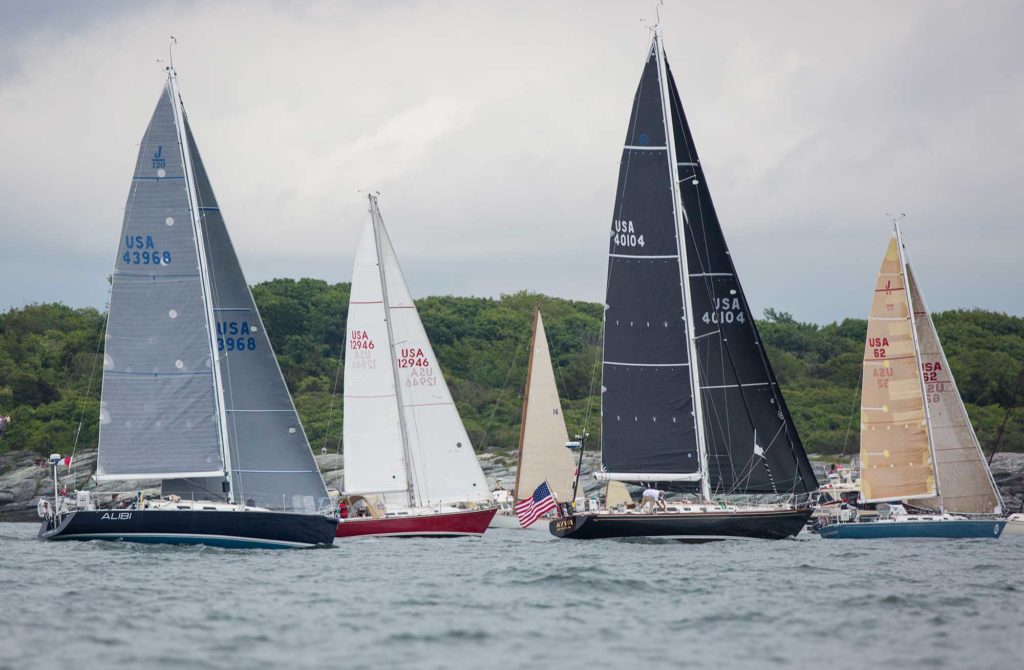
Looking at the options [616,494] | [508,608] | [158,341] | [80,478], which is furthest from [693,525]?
[80,478]

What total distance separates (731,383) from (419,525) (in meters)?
10.5

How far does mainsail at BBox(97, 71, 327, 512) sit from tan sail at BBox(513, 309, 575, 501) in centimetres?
1978

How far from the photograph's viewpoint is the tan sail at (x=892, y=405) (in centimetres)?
4331

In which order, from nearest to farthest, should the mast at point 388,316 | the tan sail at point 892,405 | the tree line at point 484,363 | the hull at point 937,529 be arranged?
1. the hull at point 937,529
2. the tan sail at point 892,405
3. the mast at point 388,316
4. the tree line at point 484,363

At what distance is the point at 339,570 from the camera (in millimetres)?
29453

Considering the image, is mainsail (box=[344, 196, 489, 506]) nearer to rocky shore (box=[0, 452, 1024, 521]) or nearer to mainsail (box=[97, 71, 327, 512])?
mainsail (box=[97, 71, 327, 512])

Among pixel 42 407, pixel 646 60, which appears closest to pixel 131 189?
pixel 646 60

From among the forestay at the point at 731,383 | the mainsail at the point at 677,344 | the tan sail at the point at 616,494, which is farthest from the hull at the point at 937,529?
the tan sail at the point at 616,494

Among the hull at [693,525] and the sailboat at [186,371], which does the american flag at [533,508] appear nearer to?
the hull at [693,525]

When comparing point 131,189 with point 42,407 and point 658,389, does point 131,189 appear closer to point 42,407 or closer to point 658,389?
point 658,389

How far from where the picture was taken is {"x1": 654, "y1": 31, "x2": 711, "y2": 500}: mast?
38281 millimetres

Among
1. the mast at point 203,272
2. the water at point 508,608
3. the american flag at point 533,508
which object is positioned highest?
the mast at point 203,272

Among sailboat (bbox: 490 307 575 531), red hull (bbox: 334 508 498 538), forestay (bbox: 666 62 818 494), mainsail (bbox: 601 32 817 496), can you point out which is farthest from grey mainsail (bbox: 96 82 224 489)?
sailboat (bbox: 490 307 575 531)

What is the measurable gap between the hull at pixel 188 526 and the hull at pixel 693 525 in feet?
26.7
